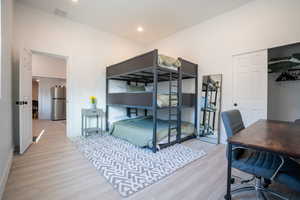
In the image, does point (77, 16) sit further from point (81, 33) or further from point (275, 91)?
point (275, 91)

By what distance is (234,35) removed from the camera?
3135mm

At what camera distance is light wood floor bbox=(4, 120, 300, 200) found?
57.7 inches

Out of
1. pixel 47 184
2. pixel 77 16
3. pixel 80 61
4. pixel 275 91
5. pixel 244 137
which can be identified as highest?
pixel 77 16

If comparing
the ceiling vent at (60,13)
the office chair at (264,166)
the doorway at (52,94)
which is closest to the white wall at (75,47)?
the ceiling vent at (60,13)

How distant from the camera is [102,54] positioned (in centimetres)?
418

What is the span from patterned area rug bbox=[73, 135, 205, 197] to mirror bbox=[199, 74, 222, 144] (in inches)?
37.4

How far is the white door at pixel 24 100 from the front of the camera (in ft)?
8.33

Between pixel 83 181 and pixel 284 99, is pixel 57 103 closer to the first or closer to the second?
pixel 83 181

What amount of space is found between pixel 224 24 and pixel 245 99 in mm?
1891

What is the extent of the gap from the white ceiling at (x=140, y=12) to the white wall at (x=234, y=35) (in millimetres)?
239

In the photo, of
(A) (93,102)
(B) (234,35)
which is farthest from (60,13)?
(B) (234,35)

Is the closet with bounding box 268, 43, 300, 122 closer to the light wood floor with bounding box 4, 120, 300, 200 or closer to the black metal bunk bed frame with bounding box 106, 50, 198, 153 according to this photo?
the black metal bunk bed frame with bounding box 106, 50, 198, 153

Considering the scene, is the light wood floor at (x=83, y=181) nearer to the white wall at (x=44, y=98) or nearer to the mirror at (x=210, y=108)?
the mirror at (x=210, y=108)

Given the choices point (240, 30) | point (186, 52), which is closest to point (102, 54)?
point (186, 52)
